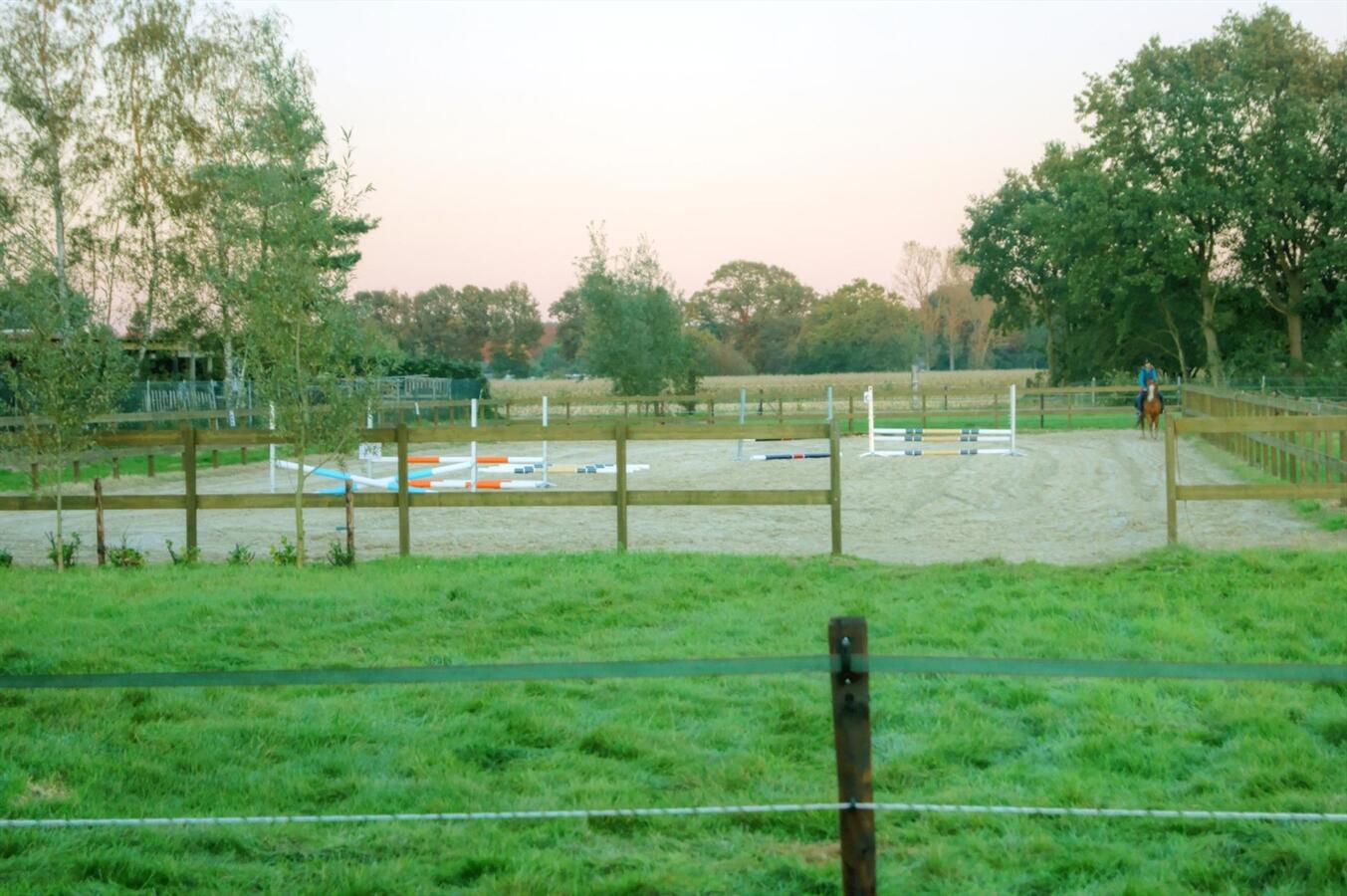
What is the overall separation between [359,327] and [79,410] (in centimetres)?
254

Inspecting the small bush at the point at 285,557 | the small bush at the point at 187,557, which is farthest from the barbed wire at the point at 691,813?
the small bush at the point at 187,557

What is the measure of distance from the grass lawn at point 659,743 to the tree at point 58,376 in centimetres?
326

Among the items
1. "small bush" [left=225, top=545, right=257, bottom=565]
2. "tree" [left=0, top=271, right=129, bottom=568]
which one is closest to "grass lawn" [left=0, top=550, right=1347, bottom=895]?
"small bush" [left=225, top=545, right=257, bottom=565]

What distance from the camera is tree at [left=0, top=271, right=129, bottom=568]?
37.0 feet

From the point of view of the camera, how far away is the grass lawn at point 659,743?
3.78 m

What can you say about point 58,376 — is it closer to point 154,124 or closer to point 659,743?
point 659,743

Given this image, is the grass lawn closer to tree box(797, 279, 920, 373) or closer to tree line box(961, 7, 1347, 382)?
tree line box(961, 7, 1347, 382)

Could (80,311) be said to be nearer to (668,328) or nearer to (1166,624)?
(1166,624)

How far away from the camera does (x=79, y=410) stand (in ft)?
37.7

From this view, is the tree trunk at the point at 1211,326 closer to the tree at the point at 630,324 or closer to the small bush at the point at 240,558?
the tree at the point at 630,324

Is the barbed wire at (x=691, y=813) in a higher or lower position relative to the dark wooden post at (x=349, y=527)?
lower

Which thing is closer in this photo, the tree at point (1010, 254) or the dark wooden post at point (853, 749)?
the dark wooden post at point (853, 749)

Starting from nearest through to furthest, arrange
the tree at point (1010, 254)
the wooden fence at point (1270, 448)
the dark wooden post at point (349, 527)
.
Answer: the dark wooden post at point (349, 527)
the wooden fence at point (1270, 448)
the tree at point (1010, 254)

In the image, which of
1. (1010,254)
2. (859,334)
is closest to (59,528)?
(1010,254)
